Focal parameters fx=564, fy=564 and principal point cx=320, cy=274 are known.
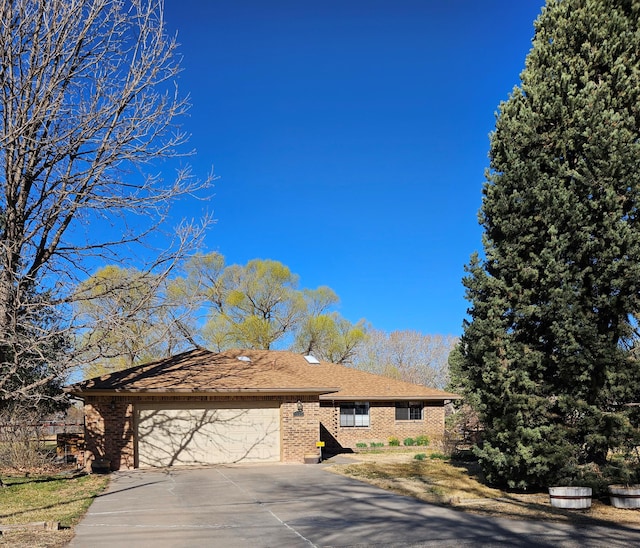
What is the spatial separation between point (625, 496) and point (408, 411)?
53.2 feet

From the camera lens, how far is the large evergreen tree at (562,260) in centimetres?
1202

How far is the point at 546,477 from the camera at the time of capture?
12.3 m

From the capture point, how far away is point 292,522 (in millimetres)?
9445

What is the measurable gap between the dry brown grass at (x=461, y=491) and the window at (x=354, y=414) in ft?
18.7

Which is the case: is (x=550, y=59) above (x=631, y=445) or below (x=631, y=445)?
above

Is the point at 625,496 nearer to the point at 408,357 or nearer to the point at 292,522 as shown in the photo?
the point at 292,522

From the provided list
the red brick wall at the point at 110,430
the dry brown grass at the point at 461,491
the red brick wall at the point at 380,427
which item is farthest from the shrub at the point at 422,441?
the red brick wall at the point at 110,430

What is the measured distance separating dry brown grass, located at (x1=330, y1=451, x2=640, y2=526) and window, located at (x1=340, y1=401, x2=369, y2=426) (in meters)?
5.69

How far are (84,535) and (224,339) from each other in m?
27.9

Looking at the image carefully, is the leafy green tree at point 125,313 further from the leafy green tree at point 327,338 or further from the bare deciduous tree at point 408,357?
the bare deciduous tree at point 408,357

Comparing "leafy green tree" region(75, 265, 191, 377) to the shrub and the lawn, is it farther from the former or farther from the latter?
the shrub

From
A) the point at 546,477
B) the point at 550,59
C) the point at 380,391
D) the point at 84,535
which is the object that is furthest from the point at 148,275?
the point at 380,391

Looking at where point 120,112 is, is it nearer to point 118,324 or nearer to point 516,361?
point 118,324

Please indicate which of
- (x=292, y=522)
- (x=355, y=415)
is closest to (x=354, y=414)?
(x=355, y=415)
